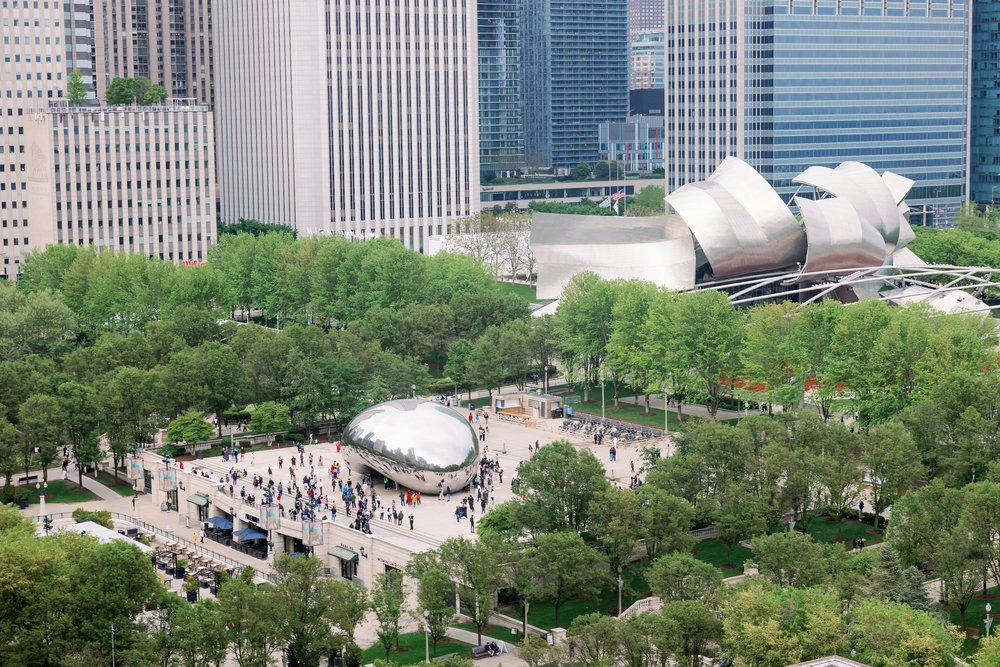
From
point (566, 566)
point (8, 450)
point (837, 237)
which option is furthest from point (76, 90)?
point (566, 566)

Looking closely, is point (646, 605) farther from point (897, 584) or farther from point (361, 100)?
point (361, 100)

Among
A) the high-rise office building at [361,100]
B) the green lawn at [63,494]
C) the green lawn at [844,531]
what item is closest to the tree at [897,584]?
the green lawn at [844,531]

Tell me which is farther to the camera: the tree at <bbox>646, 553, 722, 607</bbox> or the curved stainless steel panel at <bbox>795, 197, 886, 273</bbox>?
the curved stainless steel panel at <bbox>795, 197, 886, 273</bbox>

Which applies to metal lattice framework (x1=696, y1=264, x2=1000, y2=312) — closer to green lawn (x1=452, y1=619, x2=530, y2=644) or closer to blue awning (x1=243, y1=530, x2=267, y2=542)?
blue awning (x1=243, y1=530, x2=267, y2=542)

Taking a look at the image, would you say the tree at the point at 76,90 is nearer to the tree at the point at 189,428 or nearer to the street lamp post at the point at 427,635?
Result: the tree at the point at 189,428

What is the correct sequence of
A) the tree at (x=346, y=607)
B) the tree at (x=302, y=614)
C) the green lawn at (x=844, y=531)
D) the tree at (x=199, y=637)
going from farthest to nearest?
the green lawn at (x=844, y=531)
the tree at (x=346, y=607)
the tree at (x=302, y=614)
the tree at (x=199, y=637)

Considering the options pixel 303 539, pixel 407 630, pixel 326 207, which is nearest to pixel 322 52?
pixel 326 207

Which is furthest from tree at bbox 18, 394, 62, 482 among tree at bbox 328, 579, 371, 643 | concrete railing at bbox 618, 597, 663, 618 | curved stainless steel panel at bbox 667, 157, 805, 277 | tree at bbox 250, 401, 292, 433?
curved stainless steel panel at bbox 667, 157, 805, 277
